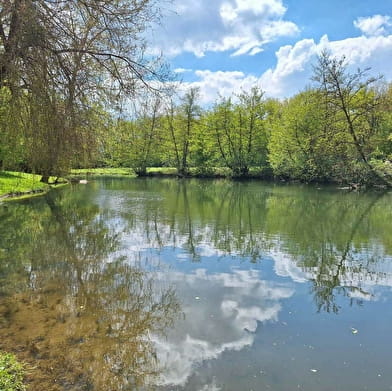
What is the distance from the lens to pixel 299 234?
13.4 meters

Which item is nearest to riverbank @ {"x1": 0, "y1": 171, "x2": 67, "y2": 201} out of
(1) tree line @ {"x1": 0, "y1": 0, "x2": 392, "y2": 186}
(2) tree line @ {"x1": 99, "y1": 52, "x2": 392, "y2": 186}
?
(2) tree line @ {"x1": 99, "y1": 52, "x2": 392, "y2": 186}

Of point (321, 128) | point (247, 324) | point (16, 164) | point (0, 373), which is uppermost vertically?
point (321, 128)

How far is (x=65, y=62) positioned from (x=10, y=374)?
3.56 m

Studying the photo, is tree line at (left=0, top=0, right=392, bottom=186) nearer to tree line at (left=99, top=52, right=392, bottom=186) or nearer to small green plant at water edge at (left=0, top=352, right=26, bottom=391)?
small green plant at water edge at (left=0, top=352, right=26, bottom=391)

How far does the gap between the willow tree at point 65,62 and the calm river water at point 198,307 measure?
259 cm

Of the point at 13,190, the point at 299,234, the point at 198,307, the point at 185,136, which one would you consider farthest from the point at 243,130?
the point at 198,307

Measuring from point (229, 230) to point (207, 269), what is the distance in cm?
513

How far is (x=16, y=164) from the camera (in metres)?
4.89

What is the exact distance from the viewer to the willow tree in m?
3.83

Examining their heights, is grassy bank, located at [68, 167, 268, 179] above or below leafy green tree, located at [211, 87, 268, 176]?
below

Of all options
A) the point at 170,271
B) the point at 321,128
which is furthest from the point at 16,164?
the point at 321,128

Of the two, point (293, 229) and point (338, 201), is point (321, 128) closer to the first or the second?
point (338, 201)

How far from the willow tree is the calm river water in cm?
259

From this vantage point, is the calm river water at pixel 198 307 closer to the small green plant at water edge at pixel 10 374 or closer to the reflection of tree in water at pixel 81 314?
the reflection of tree in water at pixel 81 314
